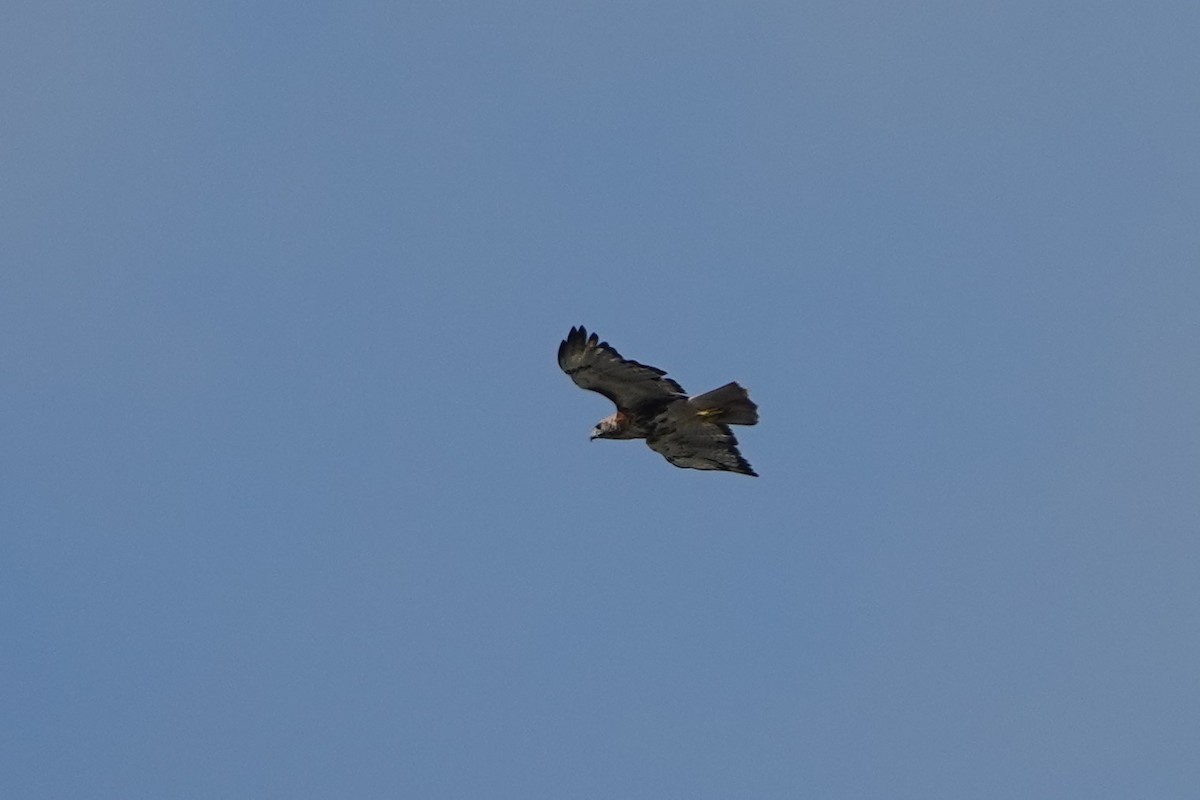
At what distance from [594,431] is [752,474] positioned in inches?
88.8

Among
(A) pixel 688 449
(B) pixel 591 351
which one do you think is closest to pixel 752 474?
(A) pixel 688 449

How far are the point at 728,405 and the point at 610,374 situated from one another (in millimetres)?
1496

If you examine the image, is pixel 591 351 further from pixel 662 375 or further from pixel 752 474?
pixel 752 474

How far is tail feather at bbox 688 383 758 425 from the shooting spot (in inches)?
1034

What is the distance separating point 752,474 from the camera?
92.2 feet

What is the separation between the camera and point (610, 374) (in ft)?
86.1

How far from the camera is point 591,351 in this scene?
84.6 feet

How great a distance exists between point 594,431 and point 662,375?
1.54m

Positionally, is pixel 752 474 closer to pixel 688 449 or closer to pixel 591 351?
pixel 688 449

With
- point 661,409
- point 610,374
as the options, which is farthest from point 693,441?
point 610,374

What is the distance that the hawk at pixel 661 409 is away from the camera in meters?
25.9

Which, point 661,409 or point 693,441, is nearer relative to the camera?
point 661,409

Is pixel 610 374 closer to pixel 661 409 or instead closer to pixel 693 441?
pixel 661 409

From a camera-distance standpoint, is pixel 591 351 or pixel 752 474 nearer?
pixel 591 351
